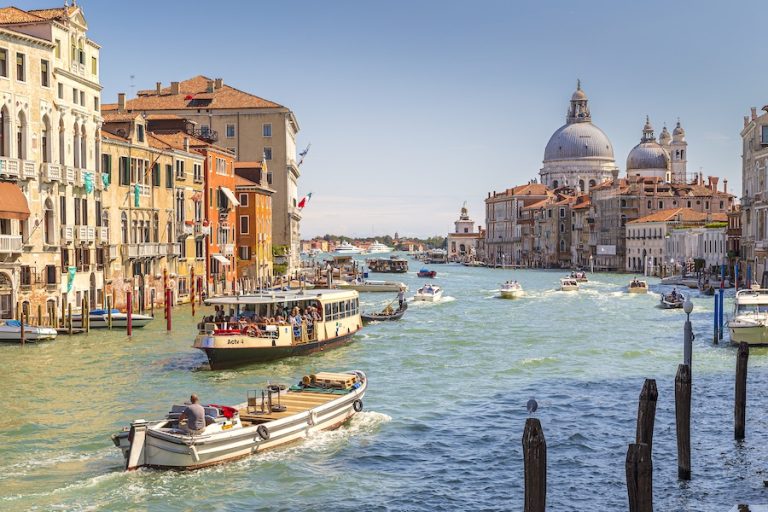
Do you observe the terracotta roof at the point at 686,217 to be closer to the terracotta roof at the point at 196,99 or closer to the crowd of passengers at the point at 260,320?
the terracotta roof at the point at 196,99

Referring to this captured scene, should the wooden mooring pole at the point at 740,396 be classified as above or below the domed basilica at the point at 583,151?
below

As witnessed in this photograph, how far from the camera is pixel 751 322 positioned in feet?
93.7

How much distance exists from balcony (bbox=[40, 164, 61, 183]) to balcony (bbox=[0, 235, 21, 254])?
7.88 feet

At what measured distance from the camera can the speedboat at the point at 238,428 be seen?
14625 mm

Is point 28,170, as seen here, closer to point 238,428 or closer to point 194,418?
point 238,428

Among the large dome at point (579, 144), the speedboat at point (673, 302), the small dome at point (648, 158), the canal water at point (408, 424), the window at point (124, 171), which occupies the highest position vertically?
the large dome at point (579, 144)

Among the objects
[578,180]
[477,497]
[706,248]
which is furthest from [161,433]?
[578,180]

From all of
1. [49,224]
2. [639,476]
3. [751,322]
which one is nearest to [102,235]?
[49,224]

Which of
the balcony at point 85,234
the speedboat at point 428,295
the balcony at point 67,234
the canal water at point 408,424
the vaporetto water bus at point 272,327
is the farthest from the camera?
the speedboat at point 428,295

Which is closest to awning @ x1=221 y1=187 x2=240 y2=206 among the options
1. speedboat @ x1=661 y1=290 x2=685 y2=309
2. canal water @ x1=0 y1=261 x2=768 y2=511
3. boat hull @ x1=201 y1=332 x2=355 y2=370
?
canal water @ x1=0 y1=261 x2=768 y2=511

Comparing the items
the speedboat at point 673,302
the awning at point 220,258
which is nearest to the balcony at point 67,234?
the awning at point 220,258

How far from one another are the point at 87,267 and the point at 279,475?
2211 centimetres

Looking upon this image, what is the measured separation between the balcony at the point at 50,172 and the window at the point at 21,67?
2.65 metres

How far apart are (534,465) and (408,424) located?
27.0 feet
